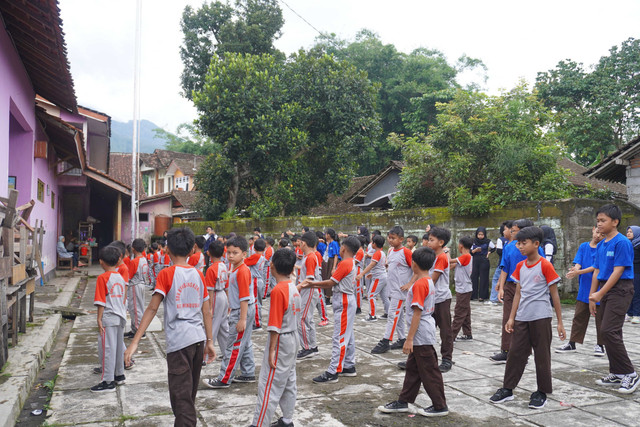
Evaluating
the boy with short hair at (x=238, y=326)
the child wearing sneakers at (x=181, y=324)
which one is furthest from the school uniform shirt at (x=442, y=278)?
the child wearing sneakers at (x=181, y=324)

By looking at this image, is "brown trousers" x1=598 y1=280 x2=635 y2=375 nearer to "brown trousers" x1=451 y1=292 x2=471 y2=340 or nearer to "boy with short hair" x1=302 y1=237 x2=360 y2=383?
"brown trousers" x1=451 y1=292 x2=471 y2=340

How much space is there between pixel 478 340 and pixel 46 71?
346 inches

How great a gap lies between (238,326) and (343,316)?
4.14ft

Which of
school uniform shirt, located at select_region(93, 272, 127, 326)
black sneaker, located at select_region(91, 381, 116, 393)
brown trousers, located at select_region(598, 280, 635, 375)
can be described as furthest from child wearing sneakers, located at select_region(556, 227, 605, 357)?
black sneaker, located at select_region(91, 381, 116, 393)

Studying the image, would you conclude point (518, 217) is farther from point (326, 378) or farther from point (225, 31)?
point (225, 31)

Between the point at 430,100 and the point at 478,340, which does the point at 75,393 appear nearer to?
the point at 478,340

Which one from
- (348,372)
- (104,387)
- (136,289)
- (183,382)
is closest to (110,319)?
(104,387)

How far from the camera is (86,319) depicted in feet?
33.0

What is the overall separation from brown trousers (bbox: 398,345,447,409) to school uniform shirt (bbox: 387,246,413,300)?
2.41 meters

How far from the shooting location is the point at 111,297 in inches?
220

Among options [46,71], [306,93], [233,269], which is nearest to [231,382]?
[233,269]

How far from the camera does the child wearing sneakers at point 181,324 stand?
376 centimetres

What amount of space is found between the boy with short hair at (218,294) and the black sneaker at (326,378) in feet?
3.67

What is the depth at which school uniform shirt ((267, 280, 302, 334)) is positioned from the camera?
159 inches
